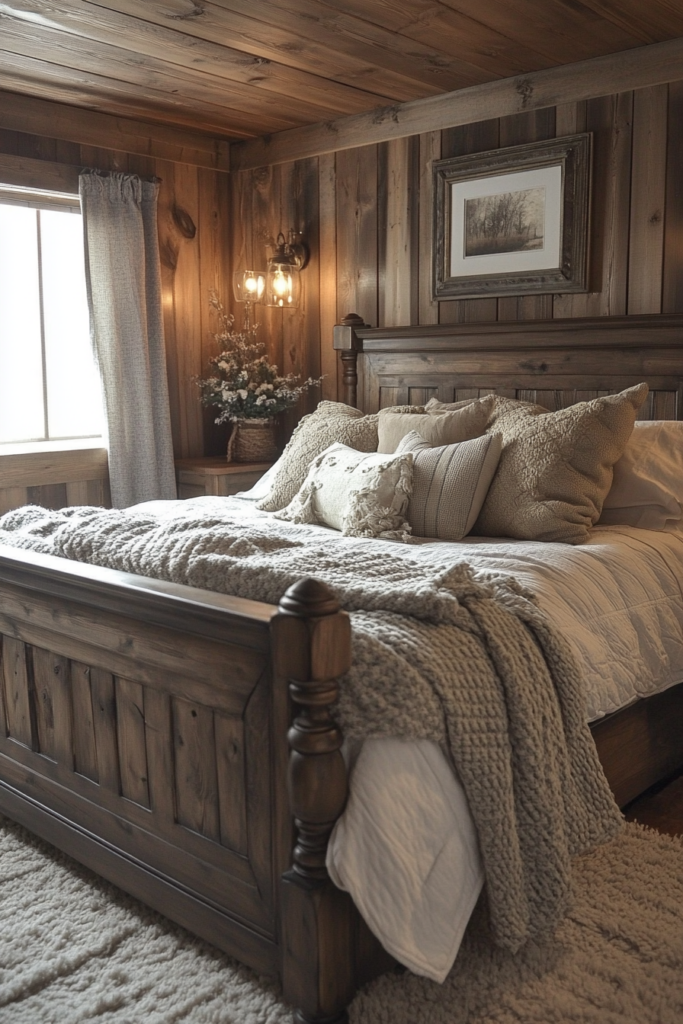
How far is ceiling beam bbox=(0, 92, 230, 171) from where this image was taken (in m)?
3.93

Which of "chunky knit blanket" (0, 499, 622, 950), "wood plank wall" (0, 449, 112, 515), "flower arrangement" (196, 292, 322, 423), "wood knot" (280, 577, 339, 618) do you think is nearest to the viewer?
"wood knot" (280, 577, 339, 618)

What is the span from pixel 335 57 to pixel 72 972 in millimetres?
3019

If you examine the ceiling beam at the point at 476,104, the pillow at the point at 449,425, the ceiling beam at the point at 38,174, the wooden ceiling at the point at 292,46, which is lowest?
the pillow at the point at 449,425

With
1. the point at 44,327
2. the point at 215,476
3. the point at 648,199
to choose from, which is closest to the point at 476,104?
the point at 648,199

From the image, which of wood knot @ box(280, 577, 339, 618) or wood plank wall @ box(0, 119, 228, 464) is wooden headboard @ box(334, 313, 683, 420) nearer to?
wood plank wall @ box(0, 119, 228, 464)

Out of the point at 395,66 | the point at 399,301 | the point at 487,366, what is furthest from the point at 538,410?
the point at 395,66

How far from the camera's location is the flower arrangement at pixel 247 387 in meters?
4.40

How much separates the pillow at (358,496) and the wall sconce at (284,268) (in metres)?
1.52

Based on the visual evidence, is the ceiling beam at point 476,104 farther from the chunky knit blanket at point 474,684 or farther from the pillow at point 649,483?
the chunky knit blanket at point 474,684

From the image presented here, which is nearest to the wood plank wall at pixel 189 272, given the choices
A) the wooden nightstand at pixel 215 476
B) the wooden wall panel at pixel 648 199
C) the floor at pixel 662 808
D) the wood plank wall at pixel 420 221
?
the wood plank wall at pixel 420 221

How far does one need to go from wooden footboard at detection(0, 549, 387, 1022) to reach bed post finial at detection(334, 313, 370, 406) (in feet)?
7.38

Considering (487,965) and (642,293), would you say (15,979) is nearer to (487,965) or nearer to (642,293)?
(487,965)

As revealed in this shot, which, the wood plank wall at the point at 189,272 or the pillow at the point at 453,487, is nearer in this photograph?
the pillow at the point at 453,487

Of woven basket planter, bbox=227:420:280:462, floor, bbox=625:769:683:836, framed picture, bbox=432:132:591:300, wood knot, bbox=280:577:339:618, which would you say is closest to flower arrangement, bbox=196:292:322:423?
woven basket planter, bbox=227:420:280:462
